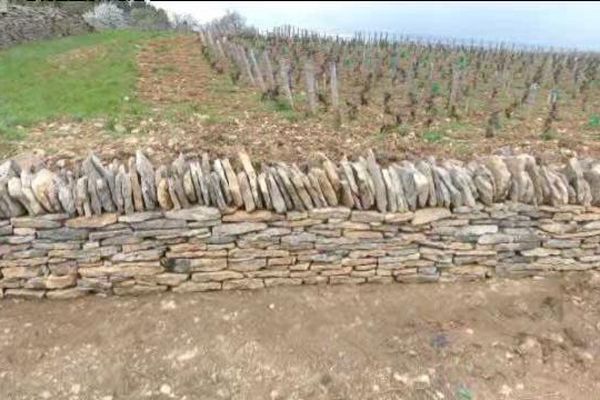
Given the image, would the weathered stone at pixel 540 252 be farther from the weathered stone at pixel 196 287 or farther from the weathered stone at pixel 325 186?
the weathered stone at pixel 196 287

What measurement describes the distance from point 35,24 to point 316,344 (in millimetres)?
20526

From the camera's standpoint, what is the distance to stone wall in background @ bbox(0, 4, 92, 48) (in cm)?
1773

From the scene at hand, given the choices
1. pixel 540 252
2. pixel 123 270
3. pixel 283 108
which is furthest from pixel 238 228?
pixel 283 108

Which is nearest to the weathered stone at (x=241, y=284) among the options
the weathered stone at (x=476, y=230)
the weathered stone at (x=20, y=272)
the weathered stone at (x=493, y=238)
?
the weathered stone at (x=20, y=272)

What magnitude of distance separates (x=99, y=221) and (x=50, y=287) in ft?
2.54

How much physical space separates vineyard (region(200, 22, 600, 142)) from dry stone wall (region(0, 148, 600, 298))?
3.24 m

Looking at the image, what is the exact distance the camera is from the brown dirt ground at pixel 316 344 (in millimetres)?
3588

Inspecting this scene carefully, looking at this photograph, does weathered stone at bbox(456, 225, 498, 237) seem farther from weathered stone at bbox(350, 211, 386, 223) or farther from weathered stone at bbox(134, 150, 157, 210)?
weathered stone at bbox(134, 150, 157, 210)

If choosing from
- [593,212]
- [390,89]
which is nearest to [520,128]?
[390,89]

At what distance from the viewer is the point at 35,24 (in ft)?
65.1

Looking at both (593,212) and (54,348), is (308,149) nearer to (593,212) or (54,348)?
(593,212)

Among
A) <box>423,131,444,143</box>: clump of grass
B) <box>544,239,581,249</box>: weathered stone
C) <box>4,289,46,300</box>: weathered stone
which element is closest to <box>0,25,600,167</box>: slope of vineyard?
<box>423,131,444,143</box>: clump of grass

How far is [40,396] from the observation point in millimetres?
3451

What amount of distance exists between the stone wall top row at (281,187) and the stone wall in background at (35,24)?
1631cm
